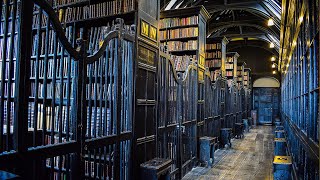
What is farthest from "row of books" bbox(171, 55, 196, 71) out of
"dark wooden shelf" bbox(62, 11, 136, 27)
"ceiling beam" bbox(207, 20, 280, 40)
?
"ceiling beam" bbox(207, 20, 280, 40)

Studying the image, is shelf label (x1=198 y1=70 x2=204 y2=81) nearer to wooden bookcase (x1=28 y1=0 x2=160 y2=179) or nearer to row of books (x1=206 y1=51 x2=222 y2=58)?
wooden bookcase (x1=28 y1=0 x2=160 y2=179)

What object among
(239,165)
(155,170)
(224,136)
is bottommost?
(239,165)

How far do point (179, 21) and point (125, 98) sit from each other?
441cm

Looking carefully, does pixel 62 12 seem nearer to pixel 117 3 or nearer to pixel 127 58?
pixel 117 3

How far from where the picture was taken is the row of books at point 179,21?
22.5 ft

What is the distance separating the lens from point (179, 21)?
7066 millimetres

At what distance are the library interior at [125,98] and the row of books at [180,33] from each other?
0.09ft

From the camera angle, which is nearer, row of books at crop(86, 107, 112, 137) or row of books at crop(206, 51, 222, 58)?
row of books at crop(86, 107, 112, 137)

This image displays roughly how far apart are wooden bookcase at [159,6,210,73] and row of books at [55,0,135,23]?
95.3 inches

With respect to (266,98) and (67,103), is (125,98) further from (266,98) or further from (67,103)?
(266,98)

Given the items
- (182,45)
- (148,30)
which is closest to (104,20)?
(148,30)

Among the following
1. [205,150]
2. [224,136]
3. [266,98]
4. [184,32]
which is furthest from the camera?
[266,98]

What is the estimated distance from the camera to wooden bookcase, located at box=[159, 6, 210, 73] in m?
6.79

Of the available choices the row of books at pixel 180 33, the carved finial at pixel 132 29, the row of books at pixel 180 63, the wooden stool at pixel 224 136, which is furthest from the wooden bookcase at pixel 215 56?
the carved finial at pixel 132 29
